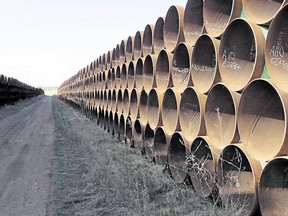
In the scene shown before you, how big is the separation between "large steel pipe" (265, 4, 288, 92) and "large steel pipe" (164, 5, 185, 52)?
2.14 m

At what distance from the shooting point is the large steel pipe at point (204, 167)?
3551 millimetres

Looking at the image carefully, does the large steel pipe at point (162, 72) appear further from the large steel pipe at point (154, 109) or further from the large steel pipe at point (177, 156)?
the large steel pipe at point (177, 156)

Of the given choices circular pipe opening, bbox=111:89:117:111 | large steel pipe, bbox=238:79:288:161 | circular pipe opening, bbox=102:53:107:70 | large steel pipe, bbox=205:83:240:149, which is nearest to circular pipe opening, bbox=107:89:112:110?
circular pipe opening, bbox=111:89:117:111

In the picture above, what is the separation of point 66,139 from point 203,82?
23.9 feet

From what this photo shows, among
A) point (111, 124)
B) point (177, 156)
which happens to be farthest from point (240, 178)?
point (111, 124)

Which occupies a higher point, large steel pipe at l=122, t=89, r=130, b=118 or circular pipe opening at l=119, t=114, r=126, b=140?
large steel pipe at l=122, t=89, r=130, b=118

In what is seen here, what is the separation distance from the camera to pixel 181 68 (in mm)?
4660

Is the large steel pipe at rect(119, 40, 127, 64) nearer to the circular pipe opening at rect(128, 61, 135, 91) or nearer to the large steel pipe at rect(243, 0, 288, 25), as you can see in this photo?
the circular pipe opening at rect(128, 61, 135, 91)

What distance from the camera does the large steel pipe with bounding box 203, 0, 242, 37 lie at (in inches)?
142

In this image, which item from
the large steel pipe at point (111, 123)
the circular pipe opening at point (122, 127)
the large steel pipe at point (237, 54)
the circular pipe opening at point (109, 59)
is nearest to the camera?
the large steel pipe at point (237, 54)

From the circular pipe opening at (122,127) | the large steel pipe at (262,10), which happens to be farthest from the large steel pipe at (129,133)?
the large steel pipe at (262,10)

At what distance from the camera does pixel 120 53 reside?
8961 mm

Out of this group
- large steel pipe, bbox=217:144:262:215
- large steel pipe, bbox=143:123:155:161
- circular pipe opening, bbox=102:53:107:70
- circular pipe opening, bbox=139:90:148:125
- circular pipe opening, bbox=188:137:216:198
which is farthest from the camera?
circular pipe opening, bbox=102:53:107:70

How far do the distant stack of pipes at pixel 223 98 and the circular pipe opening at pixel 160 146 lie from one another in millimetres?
16
